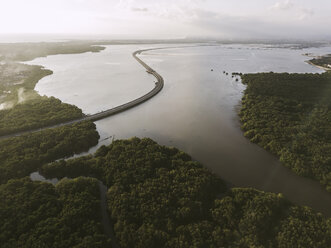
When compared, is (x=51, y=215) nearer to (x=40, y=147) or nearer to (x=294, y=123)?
(x=40, y=147)

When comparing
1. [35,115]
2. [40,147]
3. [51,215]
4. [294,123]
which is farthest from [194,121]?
[35,115]

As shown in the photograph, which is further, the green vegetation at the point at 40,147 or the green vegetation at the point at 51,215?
the green vegetation at the point at 40,147

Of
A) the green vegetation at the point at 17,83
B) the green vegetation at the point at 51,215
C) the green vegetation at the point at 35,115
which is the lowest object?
the green vegetation at the point at 51,215

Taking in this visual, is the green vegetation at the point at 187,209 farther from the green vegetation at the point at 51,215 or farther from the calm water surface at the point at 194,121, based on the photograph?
the calm water surface at the point at 194,121

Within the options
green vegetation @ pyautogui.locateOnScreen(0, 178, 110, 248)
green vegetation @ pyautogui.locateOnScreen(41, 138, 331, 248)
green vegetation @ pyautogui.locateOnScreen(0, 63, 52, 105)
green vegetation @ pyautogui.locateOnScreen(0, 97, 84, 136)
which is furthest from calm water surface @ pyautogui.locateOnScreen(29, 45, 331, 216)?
green vegetation @ pyautogui.locateOnScreen(0, 178, 110, 248)

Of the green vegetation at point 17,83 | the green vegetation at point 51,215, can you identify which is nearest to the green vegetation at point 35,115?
the green vegetation at point 17,83

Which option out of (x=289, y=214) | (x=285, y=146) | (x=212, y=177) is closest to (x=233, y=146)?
(x=285, y=146)

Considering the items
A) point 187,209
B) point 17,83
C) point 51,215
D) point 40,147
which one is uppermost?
point 17,83

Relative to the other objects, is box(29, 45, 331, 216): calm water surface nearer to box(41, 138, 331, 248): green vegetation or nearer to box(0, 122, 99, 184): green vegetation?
box(0, 122, 99, 184): green vegetation
